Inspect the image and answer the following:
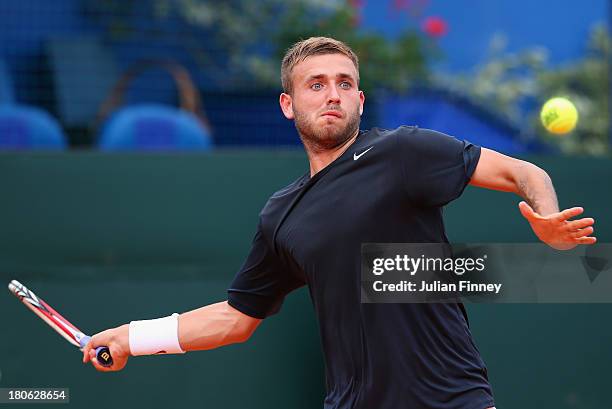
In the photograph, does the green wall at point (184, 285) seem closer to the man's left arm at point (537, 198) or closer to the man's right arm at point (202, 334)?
the man's right arm at point (202, 334)

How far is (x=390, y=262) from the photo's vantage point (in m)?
3.64

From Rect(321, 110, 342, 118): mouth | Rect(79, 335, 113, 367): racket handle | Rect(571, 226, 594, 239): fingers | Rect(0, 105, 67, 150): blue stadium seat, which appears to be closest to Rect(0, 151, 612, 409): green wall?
Rect(79, 335, 113, 367): racket handle

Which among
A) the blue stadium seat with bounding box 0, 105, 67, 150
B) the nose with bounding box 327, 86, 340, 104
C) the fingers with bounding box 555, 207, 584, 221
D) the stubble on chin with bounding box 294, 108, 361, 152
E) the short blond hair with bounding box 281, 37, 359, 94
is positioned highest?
the blue stadium seat with bounding box 0, 105, 67, 150

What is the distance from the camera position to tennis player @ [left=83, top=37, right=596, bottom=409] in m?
3.50

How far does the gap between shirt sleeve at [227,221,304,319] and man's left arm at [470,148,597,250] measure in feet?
2.83

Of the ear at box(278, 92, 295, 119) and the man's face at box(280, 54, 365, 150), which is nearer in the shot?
the man's face at box(280, 54, 365, 150)

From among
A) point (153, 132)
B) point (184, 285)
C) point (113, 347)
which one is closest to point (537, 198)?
point (113, 347)

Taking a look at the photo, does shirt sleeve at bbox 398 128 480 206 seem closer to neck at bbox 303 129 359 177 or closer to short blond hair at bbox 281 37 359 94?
neck at bbox 303 129 359 177

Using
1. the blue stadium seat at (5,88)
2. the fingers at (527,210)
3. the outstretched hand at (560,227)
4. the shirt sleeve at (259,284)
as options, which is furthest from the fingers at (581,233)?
the blue stadium seat at (5,88)

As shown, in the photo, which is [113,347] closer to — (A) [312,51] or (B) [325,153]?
(B) [325,153]

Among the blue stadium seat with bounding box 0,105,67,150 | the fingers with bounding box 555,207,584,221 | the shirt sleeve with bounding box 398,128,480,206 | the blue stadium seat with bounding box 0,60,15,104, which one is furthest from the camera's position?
the blue stadium seat with bounding box 0,60,15,104

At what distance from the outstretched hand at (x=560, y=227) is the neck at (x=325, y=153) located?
2.52 feet

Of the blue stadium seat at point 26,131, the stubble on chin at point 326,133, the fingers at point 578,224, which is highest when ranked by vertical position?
the blue stadium seat at point 26,131

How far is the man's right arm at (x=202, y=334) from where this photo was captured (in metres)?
4.03
